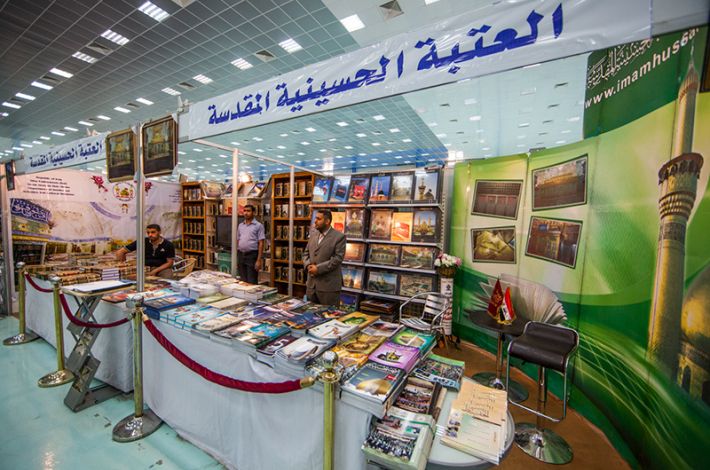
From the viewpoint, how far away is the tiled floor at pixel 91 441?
6.58ft

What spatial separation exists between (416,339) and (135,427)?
2.27 meters

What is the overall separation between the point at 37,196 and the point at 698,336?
341 inches

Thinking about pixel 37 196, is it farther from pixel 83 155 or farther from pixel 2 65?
pixel 2 65

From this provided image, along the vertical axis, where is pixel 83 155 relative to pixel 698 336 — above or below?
above

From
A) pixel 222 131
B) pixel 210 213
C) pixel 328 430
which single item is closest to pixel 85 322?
pixel 222 131

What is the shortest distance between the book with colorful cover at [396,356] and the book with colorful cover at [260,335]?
2.00ft

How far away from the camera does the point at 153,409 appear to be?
7.85ft

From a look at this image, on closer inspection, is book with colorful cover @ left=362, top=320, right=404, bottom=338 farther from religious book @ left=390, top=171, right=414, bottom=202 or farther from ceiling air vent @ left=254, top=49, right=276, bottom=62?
ceiling air vent @ left=254, top=49, right=276, bottom=62

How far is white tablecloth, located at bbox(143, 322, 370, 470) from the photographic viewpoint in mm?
1412

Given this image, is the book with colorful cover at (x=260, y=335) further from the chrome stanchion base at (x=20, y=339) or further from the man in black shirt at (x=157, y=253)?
the chrome stanchion base at (x=20, y=339)

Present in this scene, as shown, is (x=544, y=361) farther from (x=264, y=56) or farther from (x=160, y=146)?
(x=264, y=56)

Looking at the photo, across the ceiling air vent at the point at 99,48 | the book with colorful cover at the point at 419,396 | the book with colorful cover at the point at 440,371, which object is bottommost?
the book with colorful cover at the point at 419,396

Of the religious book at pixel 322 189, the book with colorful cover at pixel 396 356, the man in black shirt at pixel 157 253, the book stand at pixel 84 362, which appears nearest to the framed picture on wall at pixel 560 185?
the book with colorful cover at pixel 396 356

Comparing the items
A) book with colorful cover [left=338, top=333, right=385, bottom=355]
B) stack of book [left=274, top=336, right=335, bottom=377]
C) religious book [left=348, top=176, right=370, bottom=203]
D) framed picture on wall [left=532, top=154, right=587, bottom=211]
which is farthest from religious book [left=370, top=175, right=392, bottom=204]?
stack of book [left=274, top=336, right=335, bottom=377]
